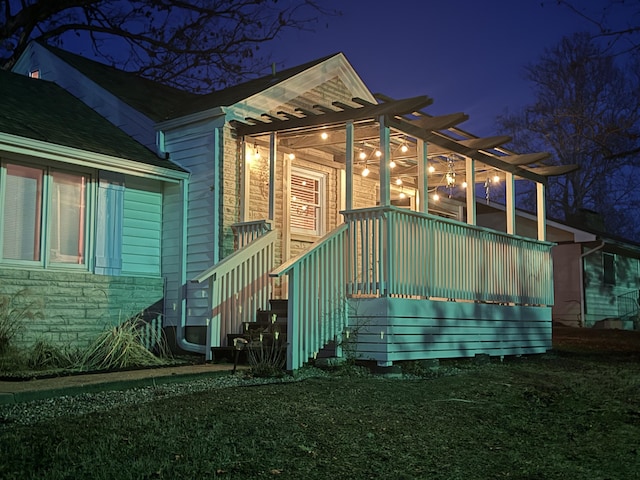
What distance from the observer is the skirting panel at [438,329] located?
931 cm

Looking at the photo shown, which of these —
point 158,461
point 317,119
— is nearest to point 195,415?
point 158,461

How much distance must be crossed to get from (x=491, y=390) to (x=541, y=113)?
25308 millimetres

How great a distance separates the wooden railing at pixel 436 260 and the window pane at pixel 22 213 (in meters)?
4.06

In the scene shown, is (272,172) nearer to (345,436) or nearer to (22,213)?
(22,213)

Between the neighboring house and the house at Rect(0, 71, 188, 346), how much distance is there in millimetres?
13890

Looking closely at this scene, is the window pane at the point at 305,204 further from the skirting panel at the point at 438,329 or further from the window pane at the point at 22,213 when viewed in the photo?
the window pane at the point at 22,213

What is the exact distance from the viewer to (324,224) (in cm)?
1287

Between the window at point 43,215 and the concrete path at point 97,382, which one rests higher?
the window at point 43,215

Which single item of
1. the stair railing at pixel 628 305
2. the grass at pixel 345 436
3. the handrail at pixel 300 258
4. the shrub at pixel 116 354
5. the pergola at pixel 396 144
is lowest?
the grass at pixel 345 436

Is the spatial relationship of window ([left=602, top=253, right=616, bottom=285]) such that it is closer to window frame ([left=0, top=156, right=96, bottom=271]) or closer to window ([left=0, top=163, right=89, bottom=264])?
window frame ([left=0, top=156, right=96, bottom=271])

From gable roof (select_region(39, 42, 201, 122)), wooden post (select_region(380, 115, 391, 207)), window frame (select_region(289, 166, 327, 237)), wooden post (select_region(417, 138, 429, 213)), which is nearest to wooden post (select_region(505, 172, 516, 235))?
wooden post (select_region(417, 138, 429, 213))

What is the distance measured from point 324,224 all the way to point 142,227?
315cm

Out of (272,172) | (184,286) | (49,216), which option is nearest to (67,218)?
(49,216)

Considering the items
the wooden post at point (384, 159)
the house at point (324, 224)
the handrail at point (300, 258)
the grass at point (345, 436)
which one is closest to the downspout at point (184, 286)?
the house at point (324, 224)
